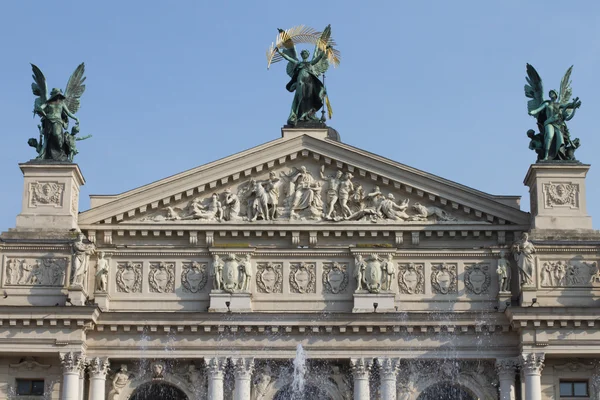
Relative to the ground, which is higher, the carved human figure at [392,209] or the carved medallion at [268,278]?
the carved human figure at [392,209]

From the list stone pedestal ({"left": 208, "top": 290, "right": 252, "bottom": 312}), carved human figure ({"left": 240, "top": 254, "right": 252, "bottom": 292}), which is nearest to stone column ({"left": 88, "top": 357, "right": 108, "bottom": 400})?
stone pedestal ({"left": 208, "top": 290, "right": 252, "bottom": 312})

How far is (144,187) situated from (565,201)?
14088 millimetres

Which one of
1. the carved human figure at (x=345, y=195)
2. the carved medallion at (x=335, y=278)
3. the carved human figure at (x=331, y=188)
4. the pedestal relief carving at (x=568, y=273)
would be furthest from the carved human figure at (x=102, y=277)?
the pedestal relief carving at (x=568, y=273)

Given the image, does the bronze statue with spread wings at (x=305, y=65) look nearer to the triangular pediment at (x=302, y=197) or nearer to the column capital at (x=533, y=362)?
the triangular pediment at (x=302, y=197)

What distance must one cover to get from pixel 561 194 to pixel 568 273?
271 cm

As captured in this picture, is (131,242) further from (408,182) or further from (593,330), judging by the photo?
(593,330)

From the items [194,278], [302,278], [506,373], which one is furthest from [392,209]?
[194,278]

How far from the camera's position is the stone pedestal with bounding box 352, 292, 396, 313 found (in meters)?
47.7

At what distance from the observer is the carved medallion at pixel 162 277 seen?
159ft

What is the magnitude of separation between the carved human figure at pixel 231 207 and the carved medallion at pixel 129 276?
3.33 meters

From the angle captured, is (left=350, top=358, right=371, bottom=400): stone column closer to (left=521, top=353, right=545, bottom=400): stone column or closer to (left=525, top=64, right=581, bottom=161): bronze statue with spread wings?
(left=521, top=353, right=545, bottom=400): stone column

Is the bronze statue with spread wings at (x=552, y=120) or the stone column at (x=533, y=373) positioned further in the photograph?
the bronze statue with spread wings at (x=552, y=120)

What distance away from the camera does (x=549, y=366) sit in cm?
4716

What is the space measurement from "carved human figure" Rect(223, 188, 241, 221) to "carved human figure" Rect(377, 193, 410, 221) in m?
4.74
